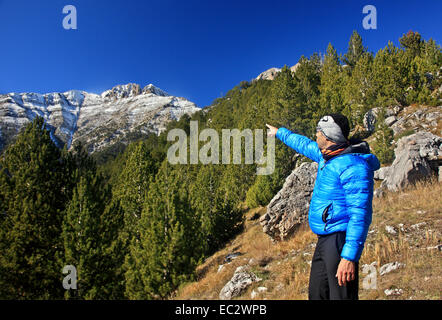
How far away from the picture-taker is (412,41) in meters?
44.5

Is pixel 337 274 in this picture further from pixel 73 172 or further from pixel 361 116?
pixel 361 116

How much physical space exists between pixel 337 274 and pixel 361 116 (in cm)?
3437

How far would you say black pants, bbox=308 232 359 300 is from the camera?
7.66ft

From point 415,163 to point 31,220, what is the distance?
20.4 metres

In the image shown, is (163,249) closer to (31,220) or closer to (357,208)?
(31,220)

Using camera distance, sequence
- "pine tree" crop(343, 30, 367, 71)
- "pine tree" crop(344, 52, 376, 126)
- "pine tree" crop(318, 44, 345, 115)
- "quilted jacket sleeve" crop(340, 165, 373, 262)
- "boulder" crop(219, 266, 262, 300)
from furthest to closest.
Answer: "pine tree" crop(343, 30, 367, 71) < "pine tree" crop(344, 52, 376, 126) < "pine tree" crop(318, 44, 345, 115) < "boulder" crop(219, 266, 262, 300) < "quilted jacket sleeve" crop(340, 165, 373, 262)

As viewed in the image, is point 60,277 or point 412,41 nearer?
point 60,277

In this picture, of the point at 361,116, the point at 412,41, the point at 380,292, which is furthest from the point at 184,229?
the point at 412,41

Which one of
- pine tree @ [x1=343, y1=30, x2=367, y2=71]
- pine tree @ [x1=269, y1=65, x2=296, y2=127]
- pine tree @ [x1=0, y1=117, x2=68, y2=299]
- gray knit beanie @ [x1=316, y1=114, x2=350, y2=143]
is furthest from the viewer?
pine tree @ [x1=343, y1=30, x2=367, y2=71]

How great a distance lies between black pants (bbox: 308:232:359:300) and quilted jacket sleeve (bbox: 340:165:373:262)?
0.14m

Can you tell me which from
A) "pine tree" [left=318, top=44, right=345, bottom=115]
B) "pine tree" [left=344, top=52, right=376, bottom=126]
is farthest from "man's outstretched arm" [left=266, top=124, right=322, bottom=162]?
"pine tree" [left=344, top=52, right=376, bottom=126]

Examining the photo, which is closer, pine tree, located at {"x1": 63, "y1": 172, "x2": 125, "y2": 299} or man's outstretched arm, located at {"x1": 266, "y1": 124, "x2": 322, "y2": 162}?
man's outstretched arm, located at {"x1": 266, "y1": 124, "x2": 322, "y2": 162}

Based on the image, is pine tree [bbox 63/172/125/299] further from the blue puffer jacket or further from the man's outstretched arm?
the blue puffer jacket

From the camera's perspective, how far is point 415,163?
11258 millimetres
